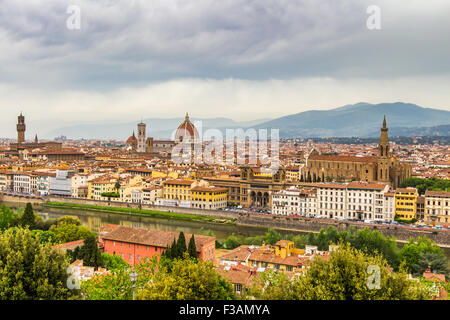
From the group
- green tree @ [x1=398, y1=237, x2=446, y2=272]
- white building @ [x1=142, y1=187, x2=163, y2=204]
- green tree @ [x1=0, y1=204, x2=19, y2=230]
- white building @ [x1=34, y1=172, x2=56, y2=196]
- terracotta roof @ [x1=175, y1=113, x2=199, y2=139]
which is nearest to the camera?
green tree @ [x1=398, y1=237, x2=446, y2=272]

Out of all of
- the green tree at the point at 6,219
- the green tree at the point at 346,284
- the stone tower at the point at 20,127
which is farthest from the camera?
the stone tower at the point at 20,127

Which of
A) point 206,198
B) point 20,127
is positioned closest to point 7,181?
point 206,198

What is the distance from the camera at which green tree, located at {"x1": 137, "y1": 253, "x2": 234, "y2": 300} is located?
6254 millimetres

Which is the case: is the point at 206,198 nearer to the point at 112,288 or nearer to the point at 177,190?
the point at 177,190

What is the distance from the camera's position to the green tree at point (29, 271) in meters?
6.17

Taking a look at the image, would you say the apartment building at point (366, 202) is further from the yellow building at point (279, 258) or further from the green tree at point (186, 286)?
the green tree at point (186, 286)

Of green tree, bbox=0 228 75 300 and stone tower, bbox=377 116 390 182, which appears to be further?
stone tower, bbox=377 116 390 182

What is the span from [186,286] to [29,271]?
2015 millimetres

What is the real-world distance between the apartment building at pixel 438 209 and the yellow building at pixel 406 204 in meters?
0.71

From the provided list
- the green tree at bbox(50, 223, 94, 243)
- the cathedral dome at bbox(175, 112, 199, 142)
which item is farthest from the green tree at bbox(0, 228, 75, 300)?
the cathedral dome at bbox(175, 112, 199, 142)

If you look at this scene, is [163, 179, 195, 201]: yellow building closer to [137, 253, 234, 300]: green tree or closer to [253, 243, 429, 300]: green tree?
[137, 253, 234, 300]: green tree

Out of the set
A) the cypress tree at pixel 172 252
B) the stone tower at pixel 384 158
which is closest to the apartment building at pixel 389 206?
the stone tower at pixel 384 158

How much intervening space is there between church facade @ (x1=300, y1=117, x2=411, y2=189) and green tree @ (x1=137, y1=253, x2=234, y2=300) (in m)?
25.8
